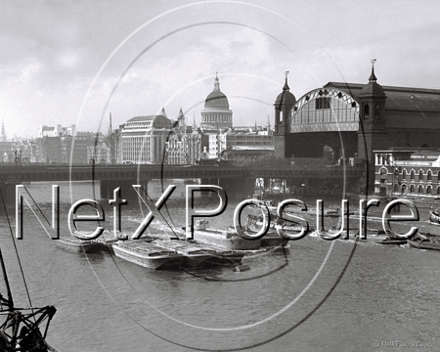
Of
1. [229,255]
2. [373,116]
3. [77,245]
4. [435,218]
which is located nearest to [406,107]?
[373,116]

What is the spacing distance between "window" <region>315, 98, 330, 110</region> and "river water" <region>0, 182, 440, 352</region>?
39.2m

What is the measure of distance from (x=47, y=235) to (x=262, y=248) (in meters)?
12.4

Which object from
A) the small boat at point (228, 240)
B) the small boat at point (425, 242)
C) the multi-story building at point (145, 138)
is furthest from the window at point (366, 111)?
the multi-story building at point (145, 138)

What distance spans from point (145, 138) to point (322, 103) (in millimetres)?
49191

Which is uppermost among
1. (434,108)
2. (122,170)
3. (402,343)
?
(434,108)

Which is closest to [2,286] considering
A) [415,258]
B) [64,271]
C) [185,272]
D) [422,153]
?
[64,271]

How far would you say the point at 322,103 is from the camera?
7094 centimetres

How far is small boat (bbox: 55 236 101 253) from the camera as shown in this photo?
3177 centimetres

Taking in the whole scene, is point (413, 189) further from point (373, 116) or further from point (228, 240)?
point (228, 240)

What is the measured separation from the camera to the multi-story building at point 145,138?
362 ft

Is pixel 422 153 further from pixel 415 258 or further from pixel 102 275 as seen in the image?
pixel 102 275

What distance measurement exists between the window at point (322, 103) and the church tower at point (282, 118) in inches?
208

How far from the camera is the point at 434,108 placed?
73.9 metres

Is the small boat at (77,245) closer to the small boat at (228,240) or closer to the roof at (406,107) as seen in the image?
the small boat at (228,240)
